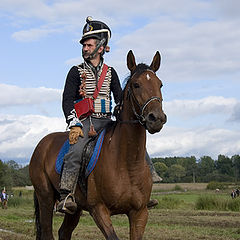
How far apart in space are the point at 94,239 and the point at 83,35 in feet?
22.7

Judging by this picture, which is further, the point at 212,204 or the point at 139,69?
the point at 212,204

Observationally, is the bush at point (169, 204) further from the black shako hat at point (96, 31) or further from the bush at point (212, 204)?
the black shako hat at point (96, 31)

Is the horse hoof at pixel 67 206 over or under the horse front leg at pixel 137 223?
over

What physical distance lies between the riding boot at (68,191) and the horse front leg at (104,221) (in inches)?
14.9

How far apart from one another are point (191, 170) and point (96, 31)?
423ft

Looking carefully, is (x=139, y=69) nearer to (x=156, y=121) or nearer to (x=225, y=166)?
(x=156, y=121)

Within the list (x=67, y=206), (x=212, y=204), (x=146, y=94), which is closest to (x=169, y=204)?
(x=212, y=204)

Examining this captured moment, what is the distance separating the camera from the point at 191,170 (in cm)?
13225

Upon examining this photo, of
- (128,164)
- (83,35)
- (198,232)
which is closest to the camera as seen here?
(128,164)

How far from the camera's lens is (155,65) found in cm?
544

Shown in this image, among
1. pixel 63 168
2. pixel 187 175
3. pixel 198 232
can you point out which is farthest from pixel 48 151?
pixel 187 175

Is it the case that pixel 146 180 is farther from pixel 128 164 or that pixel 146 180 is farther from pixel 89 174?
pixel 89 174

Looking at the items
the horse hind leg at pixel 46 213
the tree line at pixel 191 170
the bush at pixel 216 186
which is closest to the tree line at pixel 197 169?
the tree line at pixel 191 170

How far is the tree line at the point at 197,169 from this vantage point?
111312 millimetres
